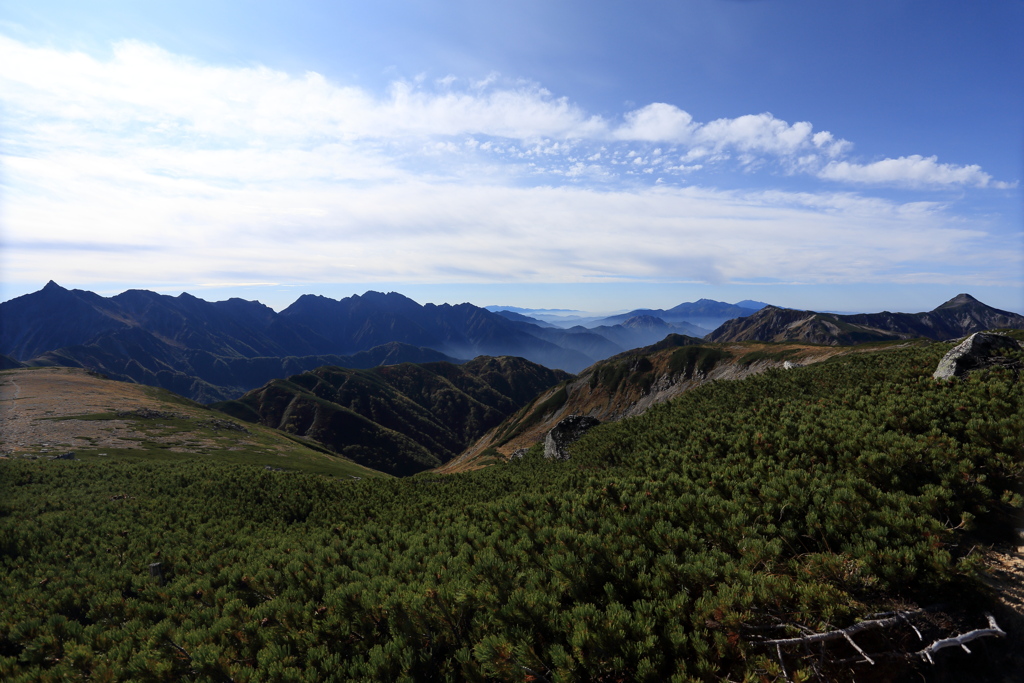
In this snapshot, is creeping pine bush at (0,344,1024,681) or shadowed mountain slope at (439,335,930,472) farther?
shadowed mountain slope at (439,335,930,472)

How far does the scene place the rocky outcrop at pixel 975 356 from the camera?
17.6 meters

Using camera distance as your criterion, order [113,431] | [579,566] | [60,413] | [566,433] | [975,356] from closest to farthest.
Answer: [579,566]
[975,356]
[566,433]
[113,431]
[60,413]

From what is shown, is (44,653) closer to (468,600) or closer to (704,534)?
(468,600)

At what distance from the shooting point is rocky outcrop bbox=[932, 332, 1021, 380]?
17.6m

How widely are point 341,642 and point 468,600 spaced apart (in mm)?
3202

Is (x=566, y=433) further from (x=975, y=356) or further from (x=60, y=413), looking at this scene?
(x=60, y=413)

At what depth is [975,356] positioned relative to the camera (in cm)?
1805

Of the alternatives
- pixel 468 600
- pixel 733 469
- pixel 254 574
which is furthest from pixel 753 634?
pixel 254 574

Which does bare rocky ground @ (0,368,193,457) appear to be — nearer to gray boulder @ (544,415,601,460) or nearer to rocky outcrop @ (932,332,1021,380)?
gray boulder @ (544,415,601,460)

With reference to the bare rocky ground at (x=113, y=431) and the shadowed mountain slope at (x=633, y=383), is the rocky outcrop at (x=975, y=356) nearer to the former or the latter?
the bare rocky ground at (x=113, y=431)

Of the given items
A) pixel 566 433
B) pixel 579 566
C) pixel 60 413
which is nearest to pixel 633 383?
pixel 566 433

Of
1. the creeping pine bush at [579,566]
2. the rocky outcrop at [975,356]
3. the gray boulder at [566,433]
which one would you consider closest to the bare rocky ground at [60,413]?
the creeping pine bush at [579,566]

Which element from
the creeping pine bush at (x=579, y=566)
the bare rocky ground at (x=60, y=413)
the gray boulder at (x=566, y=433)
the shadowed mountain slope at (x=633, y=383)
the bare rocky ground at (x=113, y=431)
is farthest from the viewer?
the shadowed mountain slope at (x=633, y=383)

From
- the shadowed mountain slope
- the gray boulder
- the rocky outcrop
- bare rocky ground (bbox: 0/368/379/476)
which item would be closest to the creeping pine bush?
the rocky outcrop
